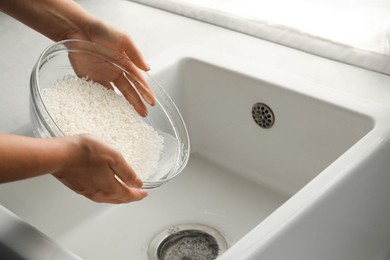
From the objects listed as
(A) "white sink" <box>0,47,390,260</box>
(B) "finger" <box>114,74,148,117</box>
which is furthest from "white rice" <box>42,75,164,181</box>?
(A) "white sink" <box>0,47,390,260</box>

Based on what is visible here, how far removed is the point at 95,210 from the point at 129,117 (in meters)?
0.21

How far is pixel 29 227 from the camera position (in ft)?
2.50

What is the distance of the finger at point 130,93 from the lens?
0.94 metres

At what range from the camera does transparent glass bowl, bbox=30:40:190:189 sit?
863 mm

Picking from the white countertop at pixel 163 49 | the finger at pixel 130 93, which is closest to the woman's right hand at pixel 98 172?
the finger at pixel 130 93

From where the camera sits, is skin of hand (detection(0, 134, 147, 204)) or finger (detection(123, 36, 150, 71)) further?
finger (detection(123, 36, 150, 71))

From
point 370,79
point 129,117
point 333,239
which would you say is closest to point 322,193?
point 333,239

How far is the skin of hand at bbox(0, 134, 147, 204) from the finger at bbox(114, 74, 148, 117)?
0.63 feet

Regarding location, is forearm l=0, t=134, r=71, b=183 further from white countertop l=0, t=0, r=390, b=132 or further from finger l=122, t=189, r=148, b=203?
white countertop l=0, t=0, r=390, b=132

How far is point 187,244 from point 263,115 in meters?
0.24

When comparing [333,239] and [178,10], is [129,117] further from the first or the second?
[178,10]

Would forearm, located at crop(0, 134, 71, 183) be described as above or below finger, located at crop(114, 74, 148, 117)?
above

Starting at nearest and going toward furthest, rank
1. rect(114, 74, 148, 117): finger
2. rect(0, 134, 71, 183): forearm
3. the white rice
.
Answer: rect(0, 134, 71, 183): forearm → the white rice → rect(114, 74, 148, 117): finger

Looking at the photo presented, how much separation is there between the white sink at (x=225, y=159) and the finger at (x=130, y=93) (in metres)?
0.16
